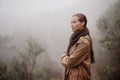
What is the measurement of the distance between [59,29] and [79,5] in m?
1.96

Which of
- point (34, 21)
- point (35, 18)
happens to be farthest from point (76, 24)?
point (34, 21)

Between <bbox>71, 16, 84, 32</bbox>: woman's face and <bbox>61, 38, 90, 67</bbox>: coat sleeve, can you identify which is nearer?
<bbox>61, 38, 90, 67</bbox>: coat sleeve

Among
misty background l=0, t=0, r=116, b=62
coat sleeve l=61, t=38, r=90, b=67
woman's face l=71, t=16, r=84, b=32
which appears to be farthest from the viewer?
misty background l=0, t=0, r=116, b=62

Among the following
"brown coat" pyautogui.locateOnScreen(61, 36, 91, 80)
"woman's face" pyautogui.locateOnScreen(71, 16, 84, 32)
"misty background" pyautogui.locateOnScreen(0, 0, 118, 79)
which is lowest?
"misty background" pyautogui.locateOnScreen(0, 0, 118, 79)

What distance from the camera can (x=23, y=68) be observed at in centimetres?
775

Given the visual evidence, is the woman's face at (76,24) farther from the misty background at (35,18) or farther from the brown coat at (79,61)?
the misty background at (35,18)

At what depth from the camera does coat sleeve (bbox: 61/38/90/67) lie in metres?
1.47

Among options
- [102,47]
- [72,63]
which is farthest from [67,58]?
[102,47]

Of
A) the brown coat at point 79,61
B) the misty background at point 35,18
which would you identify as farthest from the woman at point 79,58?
the misty background at point 35,18

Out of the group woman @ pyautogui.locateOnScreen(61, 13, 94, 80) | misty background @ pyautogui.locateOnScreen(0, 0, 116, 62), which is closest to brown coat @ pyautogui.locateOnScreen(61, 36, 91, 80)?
woman @ pyautogui.locateOnScreen(61, 13, 94, 80)

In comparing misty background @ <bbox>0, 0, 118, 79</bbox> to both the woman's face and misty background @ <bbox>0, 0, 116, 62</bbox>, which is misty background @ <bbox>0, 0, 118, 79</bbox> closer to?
misty background @ <bbox>0, 0, 116, 62</bbox>

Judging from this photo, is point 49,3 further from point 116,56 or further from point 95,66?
point 116,56

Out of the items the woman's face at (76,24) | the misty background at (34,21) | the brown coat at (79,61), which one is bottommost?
the misty background at (34,21)

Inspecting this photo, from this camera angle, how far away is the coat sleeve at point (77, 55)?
147 cm
